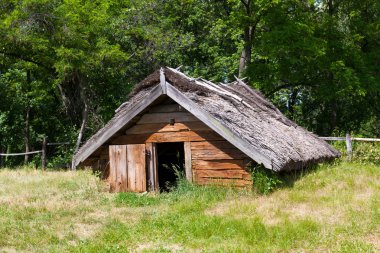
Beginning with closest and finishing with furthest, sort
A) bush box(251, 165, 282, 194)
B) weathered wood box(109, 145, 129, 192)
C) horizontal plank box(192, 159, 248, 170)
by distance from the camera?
bush box(251, 165, 282, 194)
horizontal plank box(192, 159, 248, 170)
weathered wood box(109, 145, 129, 192)

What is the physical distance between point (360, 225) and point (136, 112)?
20.9 ft

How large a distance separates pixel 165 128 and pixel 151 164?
107 centimetres

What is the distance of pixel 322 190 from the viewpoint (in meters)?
11.1

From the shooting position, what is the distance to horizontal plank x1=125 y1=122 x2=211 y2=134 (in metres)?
11.8

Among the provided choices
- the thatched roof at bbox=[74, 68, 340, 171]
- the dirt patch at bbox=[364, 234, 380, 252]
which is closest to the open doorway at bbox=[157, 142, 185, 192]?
the thatched roof at bbox=[74, 68, 340, 171]

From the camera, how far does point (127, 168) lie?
1256 centimetres

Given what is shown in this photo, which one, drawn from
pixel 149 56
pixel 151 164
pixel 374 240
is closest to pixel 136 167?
pixel 151 164

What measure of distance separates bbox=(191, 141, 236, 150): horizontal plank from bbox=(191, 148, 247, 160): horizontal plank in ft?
0.26

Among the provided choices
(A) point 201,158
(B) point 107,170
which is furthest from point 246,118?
(B) point 107,170

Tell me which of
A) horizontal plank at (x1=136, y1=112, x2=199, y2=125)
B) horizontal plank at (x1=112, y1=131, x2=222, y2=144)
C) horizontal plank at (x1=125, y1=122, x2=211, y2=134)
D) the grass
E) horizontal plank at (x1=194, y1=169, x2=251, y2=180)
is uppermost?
horizontal plank at (x1=136, y1=112, x2=199, y2=125)

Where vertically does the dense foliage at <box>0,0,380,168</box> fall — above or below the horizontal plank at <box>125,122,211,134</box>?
above

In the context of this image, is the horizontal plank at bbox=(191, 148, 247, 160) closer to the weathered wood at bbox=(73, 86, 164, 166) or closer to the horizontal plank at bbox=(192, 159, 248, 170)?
the horizontal plank at bbox=(192, 159, 248, 170)

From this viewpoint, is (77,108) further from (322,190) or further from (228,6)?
(322,190)

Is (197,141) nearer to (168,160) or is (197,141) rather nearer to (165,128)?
(165,128)
